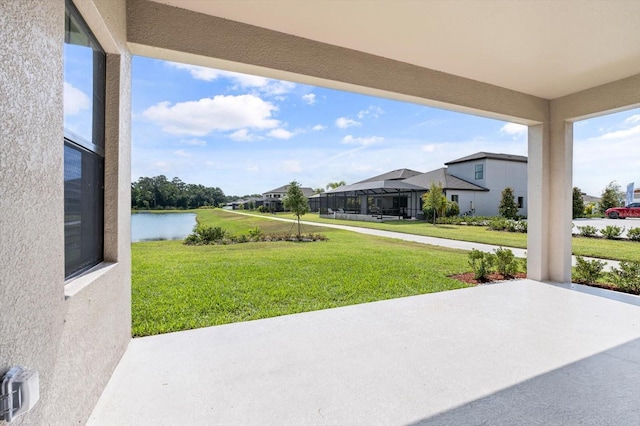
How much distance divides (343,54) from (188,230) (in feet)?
25.2

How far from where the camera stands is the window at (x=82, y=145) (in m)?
1.89

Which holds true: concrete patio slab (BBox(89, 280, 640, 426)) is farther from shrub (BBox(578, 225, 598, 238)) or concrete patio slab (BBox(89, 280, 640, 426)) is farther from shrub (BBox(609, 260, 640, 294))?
shrub (BBox(578, 225, 598, 238))

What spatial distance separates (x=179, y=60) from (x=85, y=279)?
2192mm

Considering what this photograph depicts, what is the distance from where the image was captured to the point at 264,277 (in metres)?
6.07

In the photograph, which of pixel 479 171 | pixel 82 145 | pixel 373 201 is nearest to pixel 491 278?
pixel 82 145

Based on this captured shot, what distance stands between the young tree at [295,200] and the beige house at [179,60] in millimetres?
8425

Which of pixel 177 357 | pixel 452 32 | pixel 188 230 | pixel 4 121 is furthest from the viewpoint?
pixel 188 230

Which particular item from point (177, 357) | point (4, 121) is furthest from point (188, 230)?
point (4, 121)

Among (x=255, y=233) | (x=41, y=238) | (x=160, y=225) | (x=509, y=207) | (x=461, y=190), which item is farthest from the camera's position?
(x=461, y=190)

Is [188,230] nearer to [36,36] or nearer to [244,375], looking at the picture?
[244,375]

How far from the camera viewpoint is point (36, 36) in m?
1.27

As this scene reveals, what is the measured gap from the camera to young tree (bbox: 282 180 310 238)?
1266cm

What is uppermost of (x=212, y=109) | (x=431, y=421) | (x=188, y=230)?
(x=212, y=109)

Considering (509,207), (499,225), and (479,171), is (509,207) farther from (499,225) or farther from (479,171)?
(499,225)
